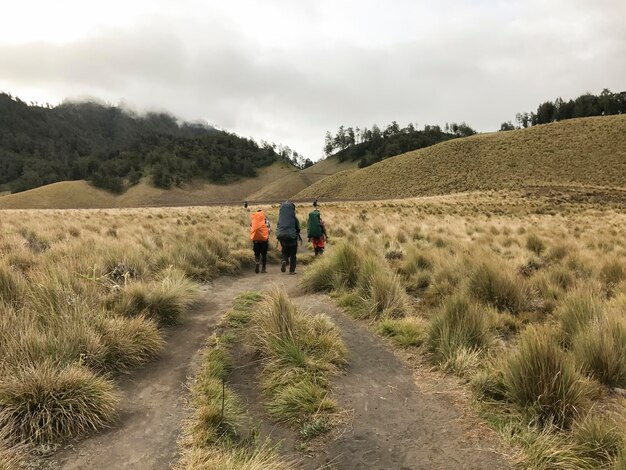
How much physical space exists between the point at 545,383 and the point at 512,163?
9193cm

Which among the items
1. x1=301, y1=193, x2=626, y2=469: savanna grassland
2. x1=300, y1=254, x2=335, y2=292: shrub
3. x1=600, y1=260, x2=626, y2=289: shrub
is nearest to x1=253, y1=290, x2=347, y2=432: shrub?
x1=301, y1=193, x2=626, y2=469: savanna grassland

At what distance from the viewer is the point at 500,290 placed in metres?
7.65

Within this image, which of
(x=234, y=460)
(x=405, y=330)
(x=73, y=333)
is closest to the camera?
(x=234, y=460)

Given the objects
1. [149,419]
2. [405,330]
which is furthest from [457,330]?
[149,419]

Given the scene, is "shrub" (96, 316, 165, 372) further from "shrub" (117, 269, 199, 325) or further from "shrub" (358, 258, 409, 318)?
"shrub" (358, 258, 409, 318)

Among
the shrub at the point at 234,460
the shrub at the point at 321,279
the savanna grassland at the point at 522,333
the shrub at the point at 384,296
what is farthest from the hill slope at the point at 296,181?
the shrub at the point at 234,460

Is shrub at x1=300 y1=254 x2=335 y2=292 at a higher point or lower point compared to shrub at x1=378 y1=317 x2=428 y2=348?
higher

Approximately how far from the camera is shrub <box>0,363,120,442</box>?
364 centimetres

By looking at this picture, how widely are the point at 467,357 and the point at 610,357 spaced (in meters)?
1.53

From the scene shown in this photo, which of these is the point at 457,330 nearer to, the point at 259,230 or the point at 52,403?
the point at 52,403

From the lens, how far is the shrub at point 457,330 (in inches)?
208

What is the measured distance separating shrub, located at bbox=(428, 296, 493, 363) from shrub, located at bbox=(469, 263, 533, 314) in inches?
67.3

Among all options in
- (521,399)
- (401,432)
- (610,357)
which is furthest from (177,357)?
(610,357)

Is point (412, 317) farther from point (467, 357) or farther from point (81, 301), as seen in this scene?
point (81, 301)
